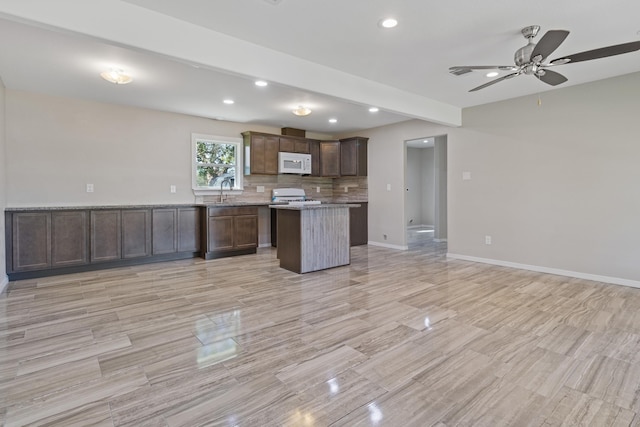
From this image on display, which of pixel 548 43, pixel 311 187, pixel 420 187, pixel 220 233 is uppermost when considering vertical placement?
pixel 548 43

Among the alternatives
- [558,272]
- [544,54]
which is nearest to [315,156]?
[558,272]

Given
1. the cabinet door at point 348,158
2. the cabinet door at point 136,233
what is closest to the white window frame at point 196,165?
the cabinet door at point 136,233

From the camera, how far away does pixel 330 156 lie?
7.07m

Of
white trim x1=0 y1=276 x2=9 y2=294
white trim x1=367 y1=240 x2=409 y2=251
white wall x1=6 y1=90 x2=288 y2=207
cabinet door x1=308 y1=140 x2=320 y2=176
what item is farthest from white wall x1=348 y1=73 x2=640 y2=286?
white trim x1=0 y1=276 x2=9 y2=294

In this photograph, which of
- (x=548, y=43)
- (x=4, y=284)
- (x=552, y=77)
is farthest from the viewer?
(x=4, y=284)

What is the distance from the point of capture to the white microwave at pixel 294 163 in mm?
6436

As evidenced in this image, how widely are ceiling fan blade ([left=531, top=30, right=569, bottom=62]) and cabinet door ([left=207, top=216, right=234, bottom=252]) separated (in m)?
4.69

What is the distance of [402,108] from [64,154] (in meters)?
4.88

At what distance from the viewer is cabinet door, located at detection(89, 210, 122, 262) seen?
454 centimetres

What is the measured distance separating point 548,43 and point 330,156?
4.94 metres

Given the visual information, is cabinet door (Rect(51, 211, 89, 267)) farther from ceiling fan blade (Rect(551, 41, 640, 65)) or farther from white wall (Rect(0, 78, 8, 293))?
ceiling fan blade (Rect(551, 41, 640, 65))

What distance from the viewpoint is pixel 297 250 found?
4449 millimetres

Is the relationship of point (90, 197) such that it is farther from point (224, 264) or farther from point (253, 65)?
point (253, 65)

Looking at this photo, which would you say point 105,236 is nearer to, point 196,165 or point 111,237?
point 111,237
